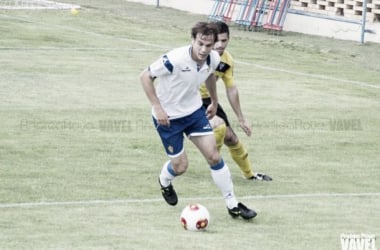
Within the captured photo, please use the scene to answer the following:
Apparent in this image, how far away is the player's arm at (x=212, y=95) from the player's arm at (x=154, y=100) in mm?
814

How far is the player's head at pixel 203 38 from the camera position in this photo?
10.6 meters

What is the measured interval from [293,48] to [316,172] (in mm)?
12326

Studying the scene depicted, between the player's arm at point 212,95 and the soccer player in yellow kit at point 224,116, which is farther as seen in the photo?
the soccer player in yellow kit at point 224,116

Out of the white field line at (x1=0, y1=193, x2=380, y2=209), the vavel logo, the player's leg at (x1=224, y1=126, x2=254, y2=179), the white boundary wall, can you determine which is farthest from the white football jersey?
the white boundary wall

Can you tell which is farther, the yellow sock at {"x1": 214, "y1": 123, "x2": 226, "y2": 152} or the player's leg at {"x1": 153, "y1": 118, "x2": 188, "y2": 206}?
the yellow sock at {"x1": 214, "y1": 123, "x2": 226, "y2": 152}

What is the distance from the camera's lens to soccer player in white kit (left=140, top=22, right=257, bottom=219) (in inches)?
426

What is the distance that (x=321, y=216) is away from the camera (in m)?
11.2

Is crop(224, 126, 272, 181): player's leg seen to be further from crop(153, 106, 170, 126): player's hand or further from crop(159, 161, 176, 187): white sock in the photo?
crop(153, 106, 170, 126): player's hand

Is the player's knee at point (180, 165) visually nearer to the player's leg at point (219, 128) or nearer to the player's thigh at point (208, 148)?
the player's thigh at point (208, 148)

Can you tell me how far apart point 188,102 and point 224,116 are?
1968mm

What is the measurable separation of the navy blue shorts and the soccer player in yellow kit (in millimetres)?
972

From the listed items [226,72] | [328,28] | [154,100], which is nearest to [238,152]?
[226,72]

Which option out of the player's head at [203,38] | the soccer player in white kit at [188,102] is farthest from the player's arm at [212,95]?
the player's head at [203,38]

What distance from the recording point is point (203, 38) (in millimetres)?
10609
